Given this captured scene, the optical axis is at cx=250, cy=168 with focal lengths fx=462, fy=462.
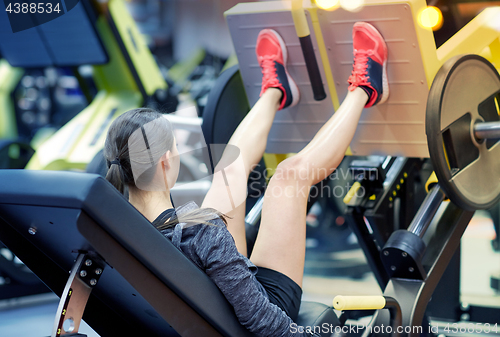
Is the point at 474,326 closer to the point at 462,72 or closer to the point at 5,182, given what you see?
the point at 462,72

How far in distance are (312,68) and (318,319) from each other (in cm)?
102

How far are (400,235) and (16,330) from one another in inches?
73.3

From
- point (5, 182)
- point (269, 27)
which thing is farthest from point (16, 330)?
point (269, 27)

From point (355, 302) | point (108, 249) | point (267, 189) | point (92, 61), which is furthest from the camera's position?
point (92, 61)

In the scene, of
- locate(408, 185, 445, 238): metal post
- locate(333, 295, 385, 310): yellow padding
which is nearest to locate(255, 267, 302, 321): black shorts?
locate(333, 295, 385, 310): yellow padding

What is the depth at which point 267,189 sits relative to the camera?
143cm

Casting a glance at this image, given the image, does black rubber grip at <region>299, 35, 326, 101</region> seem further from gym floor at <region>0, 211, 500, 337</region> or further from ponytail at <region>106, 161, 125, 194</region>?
gym floor at <region>0, 211, 500, 337</region>

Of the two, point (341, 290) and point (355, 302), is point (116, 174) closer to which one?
point (355, 302)

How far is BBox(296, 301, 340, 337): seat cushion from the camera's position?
1.26 meters

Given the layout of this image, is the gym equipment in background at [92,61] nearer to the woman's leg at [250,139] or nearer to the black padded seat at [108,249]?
the woman's leg at [250,139]

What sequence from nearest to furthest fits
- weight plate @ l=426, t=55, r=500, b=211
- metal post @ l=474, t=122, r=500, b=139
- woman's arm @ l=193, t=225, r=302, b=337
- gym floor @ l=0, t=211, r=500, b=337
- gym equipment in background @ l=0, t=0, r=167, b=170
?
1. woman's arm @ l=193, t=225, r=302, b=337
2. weight plate @ l=426, t=55, r=500, b=211
3. metal post @ l=474, t=122, r=500, b=139
4. gym floor @ l=0, t=211, r=500, b=337
5. gym equipment in background @ l=0, t=0, r=167, b=170

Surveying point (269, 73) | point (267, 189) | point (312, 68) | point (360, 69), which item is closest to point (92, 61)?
point (269, 73)

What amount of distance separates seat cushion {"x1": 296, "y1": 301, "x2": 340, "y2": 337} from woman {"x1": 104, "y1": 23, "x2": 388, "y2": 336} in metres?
0.04

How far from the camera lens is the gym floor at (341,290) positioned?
7.43 ft
